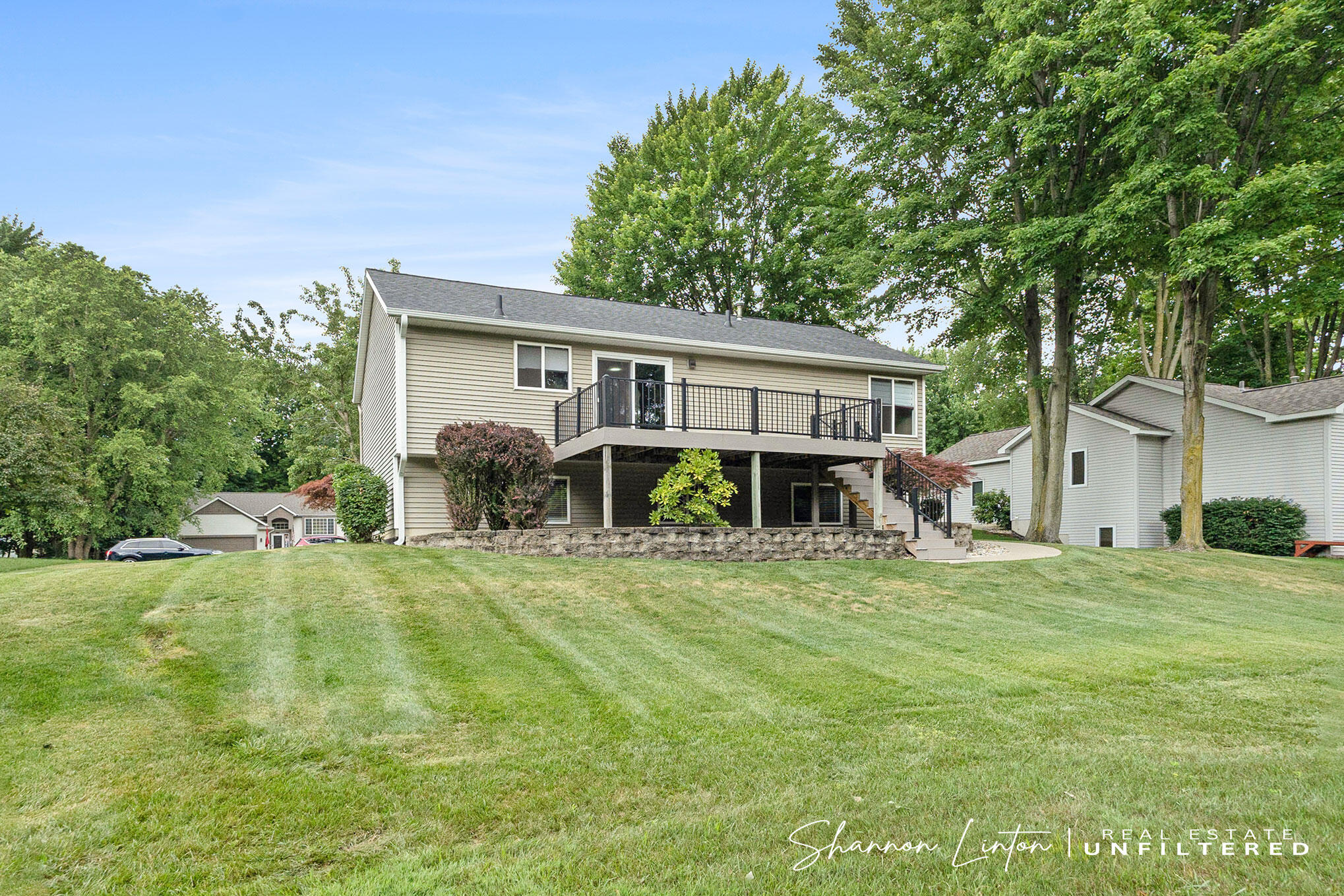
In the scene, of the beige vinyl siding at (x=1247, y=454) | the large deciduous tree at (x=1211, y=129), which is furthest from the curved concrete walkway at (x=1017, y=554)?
the beige vinyl siding at (x=1247, y=454)

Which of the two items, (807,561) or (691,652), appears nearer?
(691,652)

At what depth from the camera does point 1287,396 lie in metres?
20.0

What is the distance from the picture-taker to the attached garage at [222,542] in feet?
149

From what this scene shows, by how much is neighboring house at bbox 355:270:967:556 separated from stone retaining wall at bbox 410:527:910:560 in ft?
3.57

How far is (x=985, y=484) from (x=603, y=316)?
60.6 ft

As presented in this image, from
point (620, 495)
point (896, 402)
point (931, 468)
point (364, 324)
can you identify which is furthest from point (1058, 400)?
point (364, 324)

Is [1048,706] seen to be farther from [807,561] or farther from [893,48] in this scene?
[893,48]

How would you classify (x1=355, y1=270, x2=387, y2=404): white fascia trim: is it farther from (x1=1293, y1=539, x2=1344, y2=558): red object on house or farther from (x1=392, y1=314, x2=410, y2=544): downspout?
(x1=1293, y1=539, x2=1344, y2=558): red object on house

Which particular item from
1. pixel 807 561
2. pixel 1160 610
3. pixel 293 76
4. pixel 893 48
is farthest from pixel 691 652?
pixel 893 48

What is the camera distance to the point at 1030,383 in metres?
20.4

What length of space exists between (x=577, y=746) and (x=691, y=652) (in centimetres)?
253

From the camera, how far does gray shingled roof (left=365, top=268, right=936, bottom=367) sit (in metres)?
15.1

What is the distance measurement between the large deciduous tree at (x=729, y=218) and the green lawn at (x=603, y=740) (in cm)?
2355

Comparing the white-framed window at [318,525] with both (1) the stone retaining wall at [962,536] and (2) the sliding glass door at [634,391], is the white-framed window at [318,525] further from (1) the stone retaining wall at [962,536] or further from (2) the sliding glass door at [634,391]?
(1) the stone retaining wall at [962,536]
